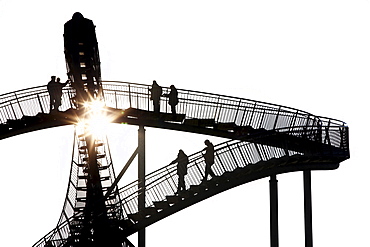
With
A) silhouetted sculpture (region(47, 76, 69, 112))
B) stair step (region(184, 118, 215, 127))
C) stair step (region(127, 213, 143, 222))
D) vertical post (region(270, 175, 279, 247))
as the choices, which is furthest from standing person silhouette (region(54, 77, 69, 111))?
vertical post (region(270, 175, 279, 247))

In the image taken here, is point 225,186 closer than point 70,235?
Yes

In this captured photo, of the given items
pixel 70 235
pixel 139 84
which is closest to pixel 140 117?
pixel 139 84

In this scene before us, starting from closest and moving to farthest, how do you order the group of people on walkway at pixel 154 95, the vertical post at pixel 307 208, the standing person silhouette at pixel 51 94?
the group of people on walkway at pixel 154 95 < the standing person silhouette at pixel 51 94 < the vertical post at pixel 307 208

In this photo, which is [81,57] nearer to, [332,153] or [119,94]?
[119,94]

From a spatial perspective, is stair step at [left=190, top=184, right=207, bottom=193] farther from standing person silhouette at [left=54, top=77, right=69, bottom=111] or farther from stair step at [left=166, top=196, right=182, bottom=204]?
standing person silhouette at [left=54, top=77, right=69, bottom=111]

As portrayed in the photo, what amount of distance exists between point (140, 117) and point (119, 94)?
1.66 metres

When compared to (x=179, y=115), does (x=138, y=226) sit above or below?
below

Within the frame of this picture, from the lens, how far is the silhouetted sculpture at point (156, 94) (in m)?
50.5

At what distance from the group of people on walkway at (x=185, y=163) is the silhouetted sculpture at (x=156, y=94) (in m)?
5.44

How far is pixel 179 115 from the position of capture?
5025 centimetres

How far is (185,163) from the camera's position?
148 feet

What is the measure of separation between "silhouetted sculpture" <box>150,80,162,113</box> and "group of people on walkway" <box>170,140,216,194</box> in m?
5.44

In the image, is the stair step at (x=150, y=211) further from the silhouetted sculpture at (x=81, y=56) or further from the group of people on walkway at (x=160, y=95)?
the silhouetted sculpture at (x=81, y=56)

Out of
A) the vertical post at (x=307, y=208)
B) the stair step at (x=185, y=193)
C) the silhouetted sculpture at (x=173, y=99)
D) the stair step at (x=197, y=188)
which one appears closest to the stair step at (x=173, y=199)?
the stair step at (x=185, y=193)
